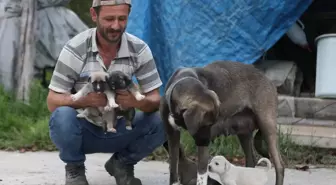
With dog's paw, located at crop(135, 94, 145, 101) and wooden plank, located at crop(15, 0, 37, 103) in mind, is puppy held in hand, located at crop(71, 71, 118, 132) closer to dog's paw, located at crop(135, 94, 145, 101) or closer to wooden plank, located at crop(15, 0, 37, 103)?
dog's paw, located at crop(135, 94, 145, 101)

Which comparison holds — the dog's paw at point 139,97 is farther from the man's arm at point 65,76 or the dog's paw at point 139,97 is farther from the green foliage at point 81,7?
the green foliage at point 81,7

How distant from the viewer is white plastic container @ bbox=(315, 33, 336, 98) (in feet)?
18.8

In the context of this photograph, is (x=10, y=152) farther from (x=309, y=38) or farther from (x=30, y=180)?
(x=309, y=38)

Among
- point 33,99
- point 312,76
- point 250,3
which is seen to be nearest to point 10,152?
point 33,99

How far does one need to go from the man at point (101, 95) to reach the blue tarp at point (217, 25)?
2005mm

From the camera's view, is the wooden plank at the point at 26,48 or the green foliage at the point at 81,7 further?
the green foliage at the point at 81,7

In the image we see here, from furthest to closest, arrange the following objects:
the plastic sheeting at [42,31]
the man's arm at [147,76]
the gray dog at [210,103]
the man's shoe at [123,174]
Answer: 1. the plastic sheeting at [42,31]
2. the man's shoe at [123,174]
3. the man's arm at [147,76]
4. the gray dog at [210,103]

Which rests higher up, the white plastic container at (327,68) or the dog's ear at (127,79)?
the dog's ear at (127,79)

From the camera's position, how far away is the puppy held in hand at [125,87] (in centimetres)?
382

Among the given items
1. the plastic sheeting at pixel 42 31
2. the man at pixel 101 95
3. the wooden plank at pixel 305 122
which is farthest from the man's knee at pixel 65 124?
the plastic sheeting at pixel 42 31

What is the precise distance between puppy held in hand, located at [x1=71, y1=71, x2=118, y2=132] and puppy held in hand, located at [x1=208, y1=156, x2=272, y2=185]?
2.23 feet

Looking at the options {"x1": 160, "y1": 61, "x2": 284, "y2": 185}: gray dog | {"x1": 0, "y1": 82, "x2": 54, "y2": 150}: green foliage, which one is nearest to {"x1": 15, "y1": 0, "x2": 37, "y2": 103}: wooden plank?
{"x1": 0, "y1": 82, "x2": 54, "y2": 150}: green foliage

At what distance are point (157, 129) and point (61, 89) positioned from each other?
69 centimetres

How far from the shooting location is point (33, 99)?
7.29 metres
